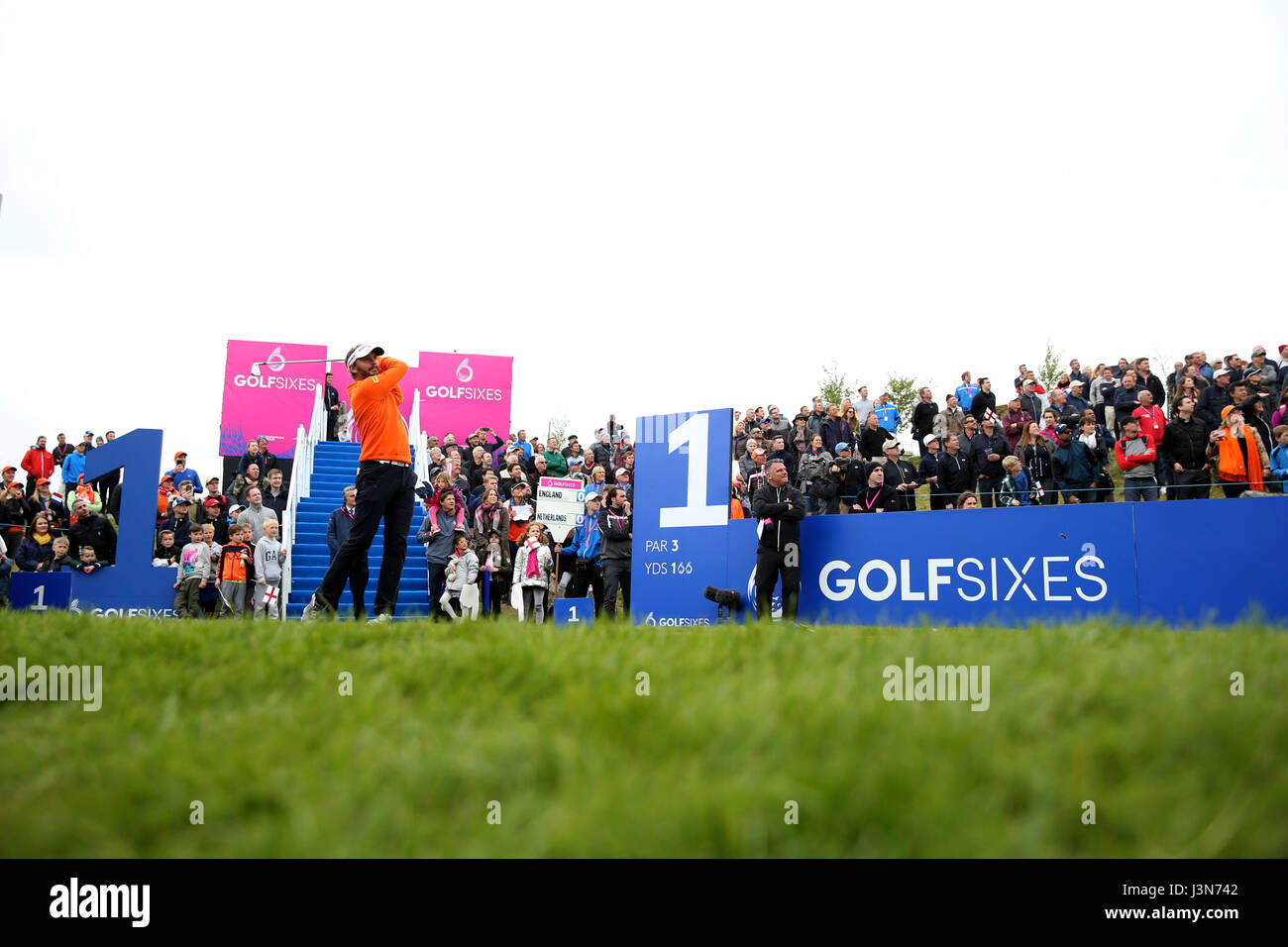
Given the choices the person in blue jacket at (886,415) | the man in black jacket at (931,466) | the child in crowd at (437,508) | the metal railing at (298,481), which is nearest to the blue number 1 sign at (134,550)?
the metal railing at (298,481)

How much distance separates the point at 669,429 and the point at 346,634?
9.58 m

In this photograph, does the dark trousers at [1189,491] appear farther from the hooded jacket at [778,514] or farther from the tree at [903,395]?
the tree at [903,395]

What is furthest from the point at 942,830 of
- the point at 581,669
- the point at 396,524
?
the point at 396,524

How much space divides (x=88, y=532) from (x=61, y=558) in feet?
1.85

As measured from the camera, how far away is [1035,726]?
3.07 metres

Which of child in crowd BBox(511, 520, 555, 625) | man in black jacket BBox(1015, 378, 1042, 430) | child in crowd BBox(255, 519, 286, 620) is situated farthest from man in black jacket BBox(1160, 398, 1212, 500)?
child in crowd BBox(255, 519, 286, 620)

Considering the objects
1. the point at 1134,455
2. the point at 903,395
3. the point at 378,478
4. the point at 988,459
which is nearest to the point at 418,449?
the point at 988,459

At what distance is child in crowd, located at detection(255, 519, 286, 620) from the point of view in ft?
49.5

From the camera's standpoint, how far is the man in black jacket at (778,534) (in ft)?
40.5

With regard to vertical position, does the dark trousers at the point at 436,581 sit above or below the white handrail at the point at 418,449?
below

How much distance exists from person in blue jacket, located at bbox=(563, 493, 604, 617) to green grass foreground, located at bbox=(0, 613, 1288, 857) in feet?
39.4

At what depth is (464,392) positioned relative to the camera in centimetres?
3319

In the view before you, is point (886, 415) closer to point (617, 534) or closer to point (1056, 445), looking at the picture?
point (1056, 445)

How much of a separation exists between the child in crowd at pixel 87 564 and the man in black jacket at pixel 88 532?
0.37 metres
